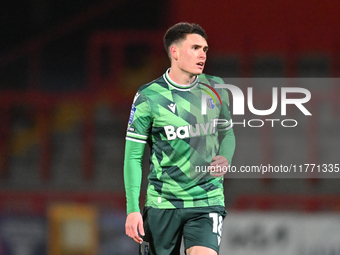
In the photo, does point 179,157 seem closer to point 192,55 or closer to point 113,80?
point 192,55

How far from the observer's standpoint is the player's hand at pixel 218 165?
2.26m

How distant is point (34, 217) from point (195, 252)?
2.04 m

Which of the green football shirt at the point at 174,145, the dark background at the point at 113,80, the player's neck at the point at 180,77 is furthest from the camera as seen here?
the dark background at the point at 113,80

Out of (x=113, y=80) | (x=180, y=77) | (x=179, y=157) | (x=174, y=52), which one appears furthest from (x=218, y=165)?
(x=113, y=80)

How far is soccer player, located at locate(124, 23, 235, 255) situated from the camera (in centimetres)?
222

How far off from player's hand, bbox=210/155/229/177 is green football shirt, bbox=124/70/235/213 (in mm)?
22

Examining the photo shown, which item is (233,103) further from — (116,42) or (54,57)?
(54,57)

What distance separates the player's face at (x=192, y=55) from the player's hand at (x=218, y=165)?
409 mm

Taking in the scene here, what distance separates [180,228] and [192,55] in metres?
0.80

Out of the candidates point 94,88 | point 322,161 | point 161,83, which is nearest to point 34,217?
point 94,88

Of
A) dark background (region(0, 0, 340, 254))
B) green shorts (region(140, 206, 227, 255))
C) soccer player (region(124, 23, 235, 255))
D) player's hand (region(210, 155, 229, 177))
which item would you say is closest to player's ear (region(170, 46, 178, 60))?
soccer player (region(124, 23, 235, 255))

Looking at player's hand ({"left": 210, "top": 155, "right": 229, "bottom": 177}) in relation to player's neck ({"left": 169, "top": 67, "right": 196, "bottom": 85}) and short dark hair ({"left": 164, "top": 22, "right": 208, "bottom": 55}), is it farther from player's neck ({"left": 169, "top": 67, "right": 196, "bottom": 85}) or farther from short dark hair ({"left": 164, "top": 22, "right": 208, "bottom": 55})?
short dark hair ({"left": 164, "top": 22, "right": 208, "bottom": 55})

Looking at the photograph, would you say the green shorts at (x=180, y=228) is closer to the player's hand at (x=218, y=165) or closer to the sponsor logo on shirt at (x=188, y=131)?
the player's hand at (x=218, y=165)

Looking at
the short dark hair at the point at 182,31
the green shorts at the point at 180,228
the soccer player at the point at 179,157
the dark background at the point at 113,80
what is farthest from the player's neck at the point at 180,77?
the dark background at the point at 113,80
